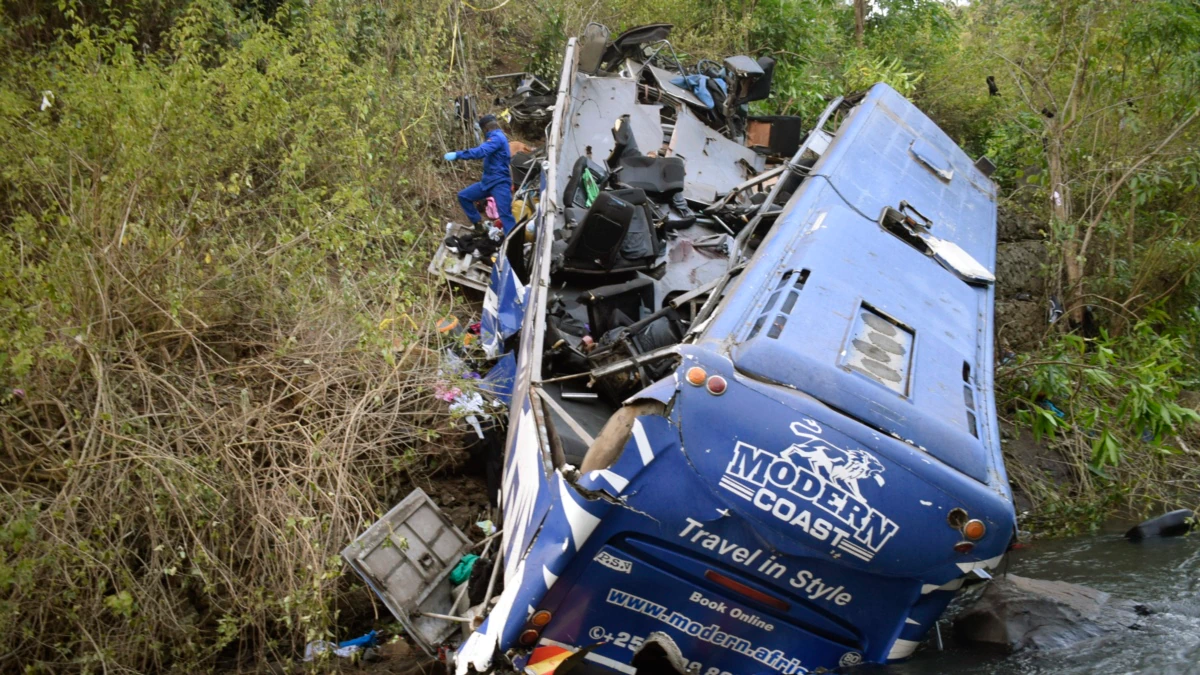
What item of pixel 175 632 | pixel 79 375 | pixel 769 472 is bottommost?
pixel 175 632

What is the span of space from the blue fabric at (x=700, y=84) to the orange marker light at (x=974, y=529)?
649 cm

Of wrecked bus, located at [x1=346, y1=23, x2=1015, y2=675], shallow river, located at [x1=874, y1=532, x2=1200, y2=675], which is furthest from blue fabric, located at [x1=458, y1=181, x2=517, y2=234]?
shallow river, located at [x1=874, y1=532, x2=1200, y2=675]

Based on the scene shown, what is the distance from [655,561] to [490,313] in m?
3.59

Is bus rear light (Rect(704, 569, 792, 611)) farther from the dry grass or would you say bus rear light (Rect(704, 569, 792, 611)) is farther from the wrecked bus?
the dry grass

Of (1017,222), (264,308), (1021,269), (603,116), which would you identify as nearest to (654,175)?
(603,116)

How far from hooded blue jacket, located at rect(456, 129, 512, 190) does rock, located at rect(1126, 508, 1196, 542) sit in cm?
583

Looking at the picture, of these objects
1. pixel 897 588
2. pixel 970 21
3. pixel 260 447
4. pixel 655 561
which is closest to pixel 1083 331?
pixel 897 588

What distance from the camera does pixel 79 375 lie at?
15.5 feet

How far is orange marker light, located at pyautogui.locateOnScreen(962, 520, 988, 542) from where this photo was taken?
3396 mm

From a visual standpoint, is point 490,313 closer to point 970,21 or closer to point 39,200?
point 39,200

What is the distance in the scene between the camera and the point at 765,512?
11.1 feet

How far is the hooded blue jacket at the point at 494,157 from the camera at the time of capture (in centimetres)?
861

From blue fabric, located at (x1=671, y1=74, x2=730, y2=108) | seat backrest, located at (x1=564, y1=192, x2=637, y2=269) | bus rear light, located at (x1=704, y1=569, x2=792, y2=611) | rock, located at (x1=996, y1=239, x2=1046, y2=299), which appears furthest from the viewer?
blue fabric, located at (x1=671, y1=74, x2=730, y2=108)

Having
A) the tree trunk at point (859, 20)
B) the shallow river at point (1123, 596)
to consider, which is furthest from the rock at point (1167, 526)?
the tree trunk at point (859, 20)
